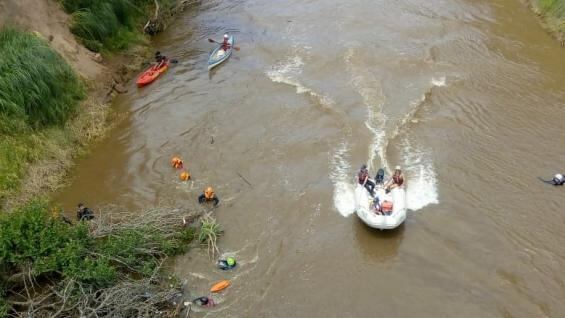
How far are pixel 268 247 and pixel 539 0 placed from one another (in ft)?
67.1

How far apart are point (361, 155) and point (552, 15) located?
14.1 metres

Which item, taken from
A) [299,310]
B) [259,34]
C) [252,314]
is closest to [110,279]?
[252,314]

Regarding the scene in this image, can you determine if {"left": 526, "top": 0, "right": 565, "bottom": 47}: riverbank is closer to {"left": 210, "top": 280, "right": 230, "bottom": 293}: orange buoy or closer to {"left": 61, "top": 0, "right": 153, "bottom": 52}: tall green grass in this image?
{"left": 210, "top": 280, "right": 230, "bottom": 293}: orange buoy

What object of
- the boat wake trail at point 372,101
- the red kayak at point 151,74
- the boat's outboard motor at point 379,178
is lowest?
the boat wake trail at point 372,101

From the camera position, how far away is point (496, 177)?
15.1 meters

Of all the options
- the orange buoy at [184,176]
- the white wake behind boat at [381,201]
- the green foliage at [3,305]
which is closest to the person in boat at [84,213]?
the green foliage at [3,305]

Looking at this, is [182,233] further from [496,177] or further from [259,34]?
[259,34]

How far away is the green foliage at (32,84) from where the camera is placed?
610 inches

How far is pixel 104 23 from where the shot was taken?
21203 millimetres

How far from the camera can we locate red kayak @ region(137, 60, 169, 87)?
20.3 metres

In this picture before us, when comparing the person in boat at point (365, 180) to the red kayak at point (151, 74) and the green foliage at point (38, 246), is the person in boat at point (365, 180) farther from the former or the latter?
the red kayak at point (151, 74)

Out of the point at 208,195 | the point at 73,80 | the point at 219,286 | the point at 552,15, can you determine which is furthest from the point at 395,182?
the point at 552,15

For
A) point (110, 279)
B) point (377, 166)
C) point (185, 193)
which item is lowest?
point (377, 166)

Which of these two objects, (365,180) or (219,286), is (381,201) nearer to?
(365,180)
